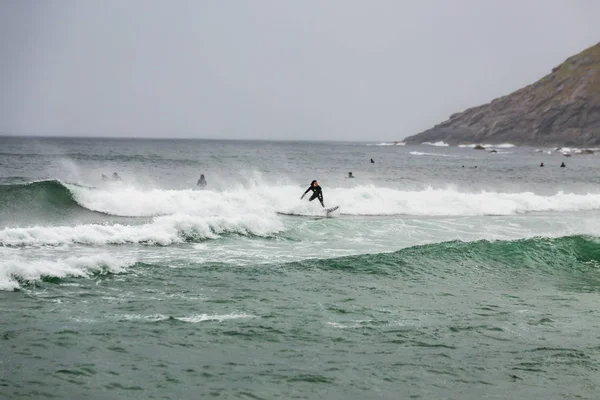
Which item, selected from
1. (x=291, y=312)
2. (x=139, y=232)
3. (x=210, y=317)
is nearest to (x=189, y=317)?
(x=210, y=317)

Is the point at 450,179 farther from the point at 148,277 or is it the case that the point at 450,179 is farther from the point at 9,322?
the point at 9,322

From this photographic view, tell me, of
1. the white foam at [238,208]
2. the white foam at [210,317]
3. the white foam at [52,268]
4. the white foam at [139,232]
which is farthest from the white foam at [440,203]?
the white foam at [210,317]

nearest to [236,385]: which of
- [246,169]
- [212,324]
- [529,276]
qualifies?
[212,324]

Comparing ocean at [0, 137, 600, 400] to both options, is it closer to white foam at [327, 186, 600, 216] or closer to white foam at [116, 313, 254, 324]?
white foam at [116, 313, 254, 324]

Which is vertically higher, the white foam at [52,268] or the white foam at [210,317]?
the white foam at [52,268]

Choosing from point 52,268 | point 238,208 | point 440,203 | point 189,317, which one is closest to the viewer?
point 189,317

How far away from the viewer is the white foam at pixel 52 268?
13.1 metres

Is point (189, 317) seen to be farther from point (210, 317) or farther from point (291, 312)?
point (291, 312)

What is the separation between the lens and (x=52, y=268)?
542 inches

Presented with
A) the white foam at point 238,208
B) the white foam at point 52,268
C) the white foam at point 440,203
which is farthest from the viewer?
the white foam at point 440,203

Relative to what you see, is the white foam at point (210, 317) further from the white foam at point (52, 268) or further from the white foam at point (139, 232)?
the white foam at point (139, 232)

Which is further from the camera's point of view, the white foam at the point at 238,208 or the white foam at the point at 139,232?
the white foam at the point at 238,208

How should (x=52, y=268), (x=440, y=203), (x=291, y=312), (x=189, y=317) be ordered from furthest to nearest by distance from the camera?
1. (x=440, y=203)
2. (x=52, y=268)
3. (x=291, y=312)
4. (x=189, y=317)

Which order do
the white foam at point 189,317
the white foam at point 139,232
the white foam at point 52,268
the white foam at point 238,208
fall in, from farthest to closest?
the white foam at point 238,208, the white foam at point 139,232, the white foam at point 52,268, the white foam at point 189,317
